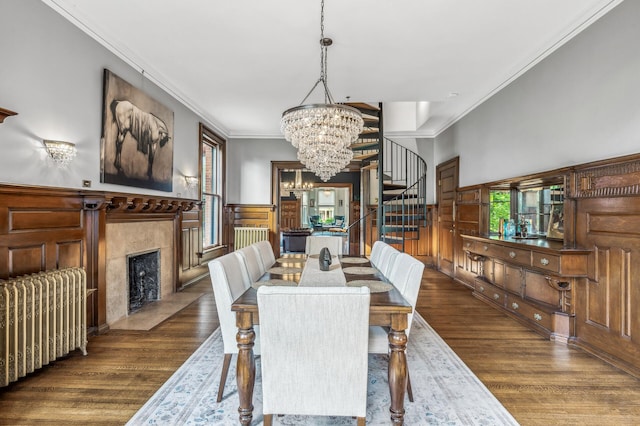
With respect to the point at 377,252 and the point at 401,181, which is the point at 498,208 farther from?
the point at 401,181

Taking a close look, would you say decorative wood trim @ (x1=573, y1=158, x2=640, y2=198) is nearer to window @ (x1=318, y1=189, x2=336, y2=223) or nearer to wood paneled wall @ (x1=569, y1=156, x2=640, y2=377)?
wood paneled wall @ (x1=569, y1=156, x2=640, y2=377)

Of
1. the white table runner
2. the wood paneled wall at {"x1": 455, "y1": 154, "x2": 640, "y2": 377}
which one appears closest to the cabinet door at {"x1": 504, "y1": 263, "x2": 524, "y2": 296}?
the wood paneled wall at {"x1": 455, "y1": 154, "x2": 640, "y2": 377}

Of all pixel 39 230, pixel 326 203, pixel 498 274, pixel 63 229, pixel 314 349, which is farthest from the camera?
pixel 326 203

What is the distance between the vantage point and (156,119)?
14.0 feet

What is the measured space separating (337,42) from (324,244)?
229 centimetres

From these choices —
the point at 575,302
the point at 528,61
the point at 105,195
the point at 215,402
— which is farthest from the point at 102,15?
the point at 575,302

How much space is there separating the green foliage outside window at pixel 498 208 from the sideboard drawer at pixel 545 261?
1481 mm

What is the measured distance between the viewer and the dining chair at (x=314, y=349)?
1.44 metres

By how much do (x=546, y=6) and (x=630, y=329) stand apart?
265 centimetres

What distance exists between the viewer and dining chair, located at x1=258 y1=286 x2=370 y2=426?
144 centimetres

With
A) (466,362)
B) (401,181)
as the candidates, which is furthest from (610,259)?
(401,181)

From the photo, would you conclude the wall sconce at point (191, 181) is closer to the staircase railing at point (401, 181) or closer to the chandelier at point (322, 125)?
the chandelier at point (322, 125)

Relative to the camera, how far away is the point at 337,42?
3363mm

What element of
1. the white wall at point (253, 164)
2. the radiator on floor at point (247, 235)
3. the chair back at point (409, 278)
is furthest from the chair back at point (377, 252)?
the white wall at point (253, 164)
